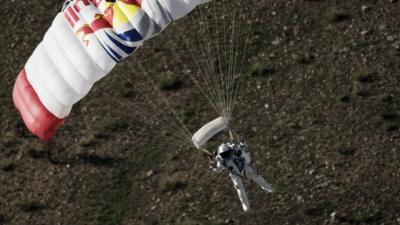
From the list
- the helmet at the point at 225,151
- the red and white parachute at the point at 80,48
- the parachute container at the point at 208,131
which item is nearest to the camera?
the red and white parachute at the point at 80,48

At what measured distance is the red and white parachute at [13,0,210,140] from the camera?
2291cm

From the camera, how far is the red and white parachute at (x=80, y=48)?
22.9m

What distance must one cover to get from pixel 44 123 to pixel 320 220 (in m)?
9.46

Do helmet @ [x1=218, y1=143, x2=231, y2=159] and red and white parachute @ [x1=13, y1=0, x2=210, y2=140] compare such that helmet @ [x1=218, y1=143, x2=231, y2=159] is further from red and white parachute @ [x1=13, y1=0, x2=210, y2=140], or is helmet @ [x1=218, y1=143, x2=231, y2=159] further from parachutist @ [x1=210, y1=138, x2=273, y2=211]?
red and white parachute @ [x1=13, y1=0, x2=210, y2=140]

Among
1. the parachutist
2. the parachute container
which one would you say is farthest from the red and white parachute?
the parachutist

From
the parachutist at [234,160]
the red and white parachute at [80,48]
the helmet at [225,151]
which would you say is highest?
the red and white parachute at [80,48]

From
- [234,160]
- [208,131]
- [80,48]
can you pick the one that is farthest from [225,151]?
[80,48]

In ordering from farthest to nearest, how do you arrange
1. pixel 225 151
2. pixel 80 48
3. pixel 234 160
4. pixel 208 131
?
pixel 208 131 → pixel 234 160 → pixel 225 151 → pixel 80 48

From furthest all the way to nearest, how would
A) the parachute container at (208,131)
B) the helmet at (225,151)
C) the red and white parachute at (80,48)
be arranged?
the parachute container at (208,131) < the helmet at (225,151) < the red and white parachute at (80,48)

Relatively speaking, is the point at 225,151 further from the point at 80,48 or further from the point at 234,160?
the point at 80,48

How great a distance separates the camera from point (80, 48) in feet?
78.0

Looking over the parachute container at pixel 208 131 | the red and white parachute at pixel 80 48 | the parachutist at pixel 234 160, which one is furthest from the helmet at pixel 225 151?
the red and white parachute at pixel 80 48

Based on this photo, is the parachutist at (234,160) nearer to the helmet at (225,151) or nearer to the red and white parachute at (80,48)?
the helmet at (225,151)

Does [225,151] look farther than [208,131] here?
No
